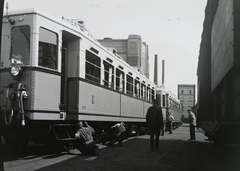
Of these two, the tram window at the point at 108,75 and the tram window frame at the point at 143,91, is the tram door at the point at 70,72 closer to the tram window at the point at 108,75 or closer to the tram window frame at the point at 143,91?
the tram window at the point at 108,75

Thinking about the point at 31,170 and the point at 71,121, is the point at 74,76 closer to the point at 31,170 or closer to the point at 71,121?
the point at 71,121

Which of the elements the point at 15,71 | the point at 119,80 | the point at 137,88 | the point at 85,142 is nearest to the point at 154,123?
the point at 85,142

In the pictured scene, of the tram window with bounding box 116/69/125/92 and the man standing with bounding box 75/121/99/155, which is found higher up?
the tram window with bounding box 116/69/125/92

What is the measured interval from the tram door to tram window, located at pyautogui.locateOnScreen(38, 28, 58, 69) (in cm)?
47

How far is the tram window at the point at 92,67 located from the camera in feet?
30.3

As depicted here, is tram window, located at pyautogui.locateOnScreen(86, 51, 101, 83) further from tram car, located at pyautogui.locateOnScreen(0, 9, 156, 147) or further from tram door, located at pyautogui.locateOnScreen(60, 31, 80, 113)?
tram door, located at pyautogui.locateOnScreen(60, 31, 80, 113)

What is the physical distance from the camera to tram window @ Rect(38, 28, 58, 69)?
744 centimetres

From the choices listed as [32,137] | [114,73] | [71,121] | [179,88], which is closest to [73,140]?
[71,121]

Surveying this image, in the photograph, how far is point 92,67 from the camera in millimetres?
9539

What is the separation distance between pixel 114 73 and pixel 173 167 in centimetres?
587

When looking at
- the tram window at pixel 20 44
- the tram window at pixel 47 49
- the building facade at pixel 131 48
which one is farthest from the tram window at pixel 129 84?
the building facade at pixel 131 48

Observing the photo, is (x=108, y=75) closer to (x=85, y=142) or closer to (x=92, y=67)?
(x=92, y=67)

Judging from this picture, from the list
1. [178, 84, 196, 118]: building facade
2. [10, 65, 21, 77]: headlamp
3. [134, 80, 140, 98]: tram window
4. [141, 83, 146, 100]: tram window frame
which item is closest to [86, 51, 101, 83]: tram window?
[10, 65, 21, 77]: headlamp

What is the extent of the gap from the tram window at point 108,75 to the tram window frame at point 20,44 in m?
3.72
